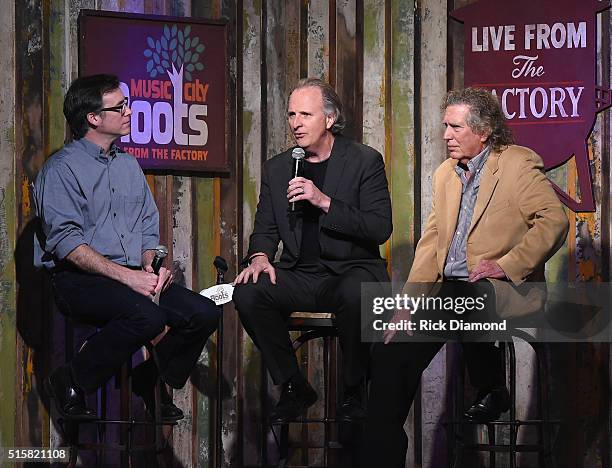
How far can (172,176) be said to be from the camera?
5141 millimetres

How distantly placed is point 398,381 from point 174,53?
1.96 metres

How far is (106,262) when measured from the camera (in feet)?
14.1

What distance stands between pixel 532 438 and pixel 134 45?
2.54m

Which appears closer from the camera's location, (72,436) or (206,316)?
(72,436)

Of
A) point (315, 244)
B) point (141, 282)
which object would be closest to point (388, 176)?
point (315, 244)

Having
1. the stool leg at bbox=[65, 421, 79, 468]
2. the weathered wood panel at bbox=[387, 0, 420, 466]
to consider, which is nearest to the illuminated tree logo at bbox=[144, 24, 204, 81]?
the weathered wood panel at bbox=[387, 0, 420, 466]

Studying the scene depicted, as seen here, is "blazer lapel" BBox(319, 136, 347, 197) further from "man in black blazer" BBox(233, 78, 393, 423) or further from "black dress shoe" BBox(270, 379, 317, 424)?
"black dress shoe" BBox(270, 379, 317, 424)

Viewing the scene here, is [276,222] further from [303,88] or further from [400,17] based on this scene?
[400,17]

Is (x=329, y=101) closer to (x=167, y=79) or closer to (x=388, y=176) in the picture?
(x=388, y=176)

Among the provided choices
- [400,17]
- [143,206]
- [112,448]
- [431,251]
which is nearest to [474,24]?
[400,17]

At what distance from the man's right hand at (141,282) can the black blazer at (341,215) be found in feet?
1.48

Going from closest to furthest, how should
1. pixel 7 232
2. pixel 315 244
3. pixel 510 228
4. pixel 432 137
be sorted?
pixel 510 228 → pixel 315 244 → pixel 7 232 → pixel 432 137

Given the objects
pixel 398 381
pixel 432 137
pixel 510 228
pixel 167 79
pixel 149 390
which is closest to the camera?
pixel 398 381

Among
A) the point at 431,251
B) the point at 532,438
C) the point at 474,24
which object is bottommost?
the point at 532,438
